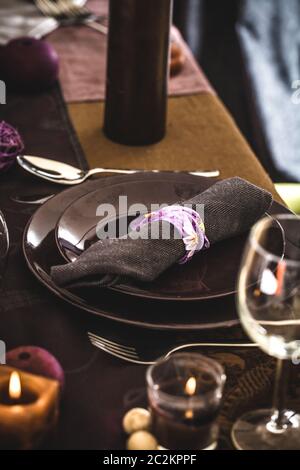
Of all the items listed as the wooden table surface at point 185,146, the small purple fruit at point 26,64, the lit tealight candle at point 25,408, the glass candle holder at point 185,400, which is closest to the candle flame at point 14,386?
the lit tealight candle at point 25,408

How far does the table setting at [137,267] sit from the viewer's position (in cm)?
57

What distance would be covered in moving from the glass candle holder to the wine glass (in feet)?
0.13

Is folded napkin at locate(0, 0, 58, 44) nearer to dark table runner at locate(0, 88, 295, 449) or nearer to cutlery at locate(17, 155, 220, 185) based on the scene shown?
cutlery at locate(17, 155, 220, 185)

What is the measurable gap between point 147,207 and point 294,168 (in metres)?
1.04

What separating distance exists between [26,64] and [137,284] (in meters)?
0.64

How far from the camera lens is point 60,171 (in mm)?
1000

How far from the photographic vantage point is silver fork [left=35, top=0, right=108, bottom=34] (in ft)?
5.19

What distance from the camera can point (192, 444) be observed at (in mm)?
560

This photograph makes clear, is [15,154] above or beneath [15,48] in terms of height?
beneath

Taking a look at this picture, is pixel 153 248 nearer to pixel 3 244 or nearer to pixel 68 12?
pixel 3 244

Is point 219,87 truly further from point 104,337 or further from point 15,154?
point 104,337

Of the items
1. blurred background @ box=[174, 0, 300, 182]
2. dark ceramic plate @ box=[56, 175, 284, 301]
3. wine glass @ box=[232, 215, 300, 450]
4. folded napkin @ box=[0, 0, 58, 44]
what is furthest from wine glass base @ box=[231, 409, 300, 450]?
blurred background @ box=[174, 0, 300, 182]

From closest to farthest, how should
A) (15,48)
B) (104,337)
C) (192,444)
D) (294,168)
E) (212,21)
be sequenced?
(192,444) < (104,337) < (15,48) < (294,168) < (212,21)
